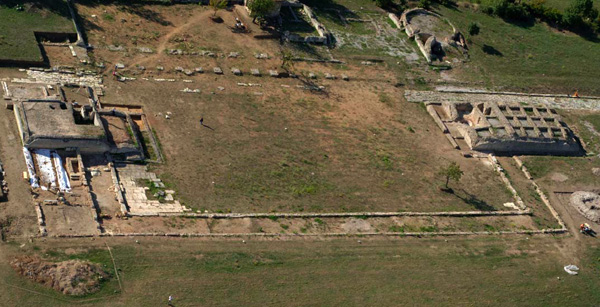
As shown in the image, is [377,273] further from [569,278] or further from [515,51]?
[515,51]

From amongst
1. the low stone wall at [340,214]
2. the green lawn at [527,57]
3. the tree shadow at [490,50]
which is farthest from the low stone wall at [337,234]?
the tree shadow at [490,50]

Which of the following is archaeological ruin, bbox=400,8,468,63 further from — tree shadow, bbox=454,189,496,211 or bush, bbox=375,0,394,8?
tree shadow, bbox=454,189,496,211

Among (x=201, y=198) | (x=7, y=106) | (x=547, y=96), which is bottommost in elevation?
(x=547, y=96)

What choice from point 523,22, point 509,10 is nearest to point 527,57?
point 523,22

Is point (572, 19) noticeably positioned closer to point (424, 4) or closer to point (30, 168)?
point (424, 4)

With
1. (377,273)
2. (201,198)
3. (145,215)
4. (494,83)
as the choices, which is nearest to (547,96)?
(494,83)

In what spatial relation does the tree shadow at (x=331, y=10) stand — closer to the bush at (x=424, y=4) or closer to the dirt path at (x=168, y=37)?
the bush at (x=424, y=4)
